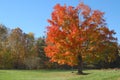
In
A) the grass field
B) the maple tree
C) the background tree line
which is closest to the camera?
the grass field

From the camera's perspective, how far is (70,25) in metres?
43.6

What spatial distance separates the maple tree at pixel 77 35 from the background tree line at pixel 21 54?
33485 mm

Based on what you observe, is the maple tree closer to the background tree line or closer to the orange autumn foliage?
the orange autumn foliage

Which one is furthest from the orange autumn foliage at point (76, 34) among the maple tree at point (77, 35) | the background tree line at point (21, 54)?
the background tree line at point (21, 54)

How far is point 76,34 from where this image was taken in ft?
139

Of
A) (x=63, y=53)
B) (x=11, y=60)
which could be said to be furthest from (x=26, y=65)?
(x=63, y=53)

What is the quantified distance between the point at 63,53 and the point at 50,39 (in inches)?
113

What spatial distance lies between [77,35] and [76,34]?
0.25 metres

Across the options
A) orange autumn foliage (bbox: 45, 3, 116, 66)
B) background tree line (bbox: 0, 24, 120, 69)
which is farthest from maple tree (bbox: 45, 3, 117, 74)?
background tree line (bbox: 0, 24, 120, 69)

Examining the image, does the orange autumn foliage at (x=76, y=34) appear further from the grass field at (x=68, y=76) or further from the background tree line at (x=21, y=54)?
the background tree line at (x=21, y=54)

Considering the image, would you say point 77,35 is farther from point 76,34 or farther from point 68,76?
point 68,76

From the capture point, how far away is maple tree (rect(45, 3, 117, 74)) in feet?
141

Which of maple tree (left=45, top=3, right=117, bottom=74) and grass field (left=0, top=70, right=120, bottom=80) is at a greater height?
maple tree (left=45, top=3, right=117, bottom=74)

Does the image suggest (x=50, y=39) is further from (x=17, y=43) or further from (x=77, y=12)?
(x=17, y=43)
